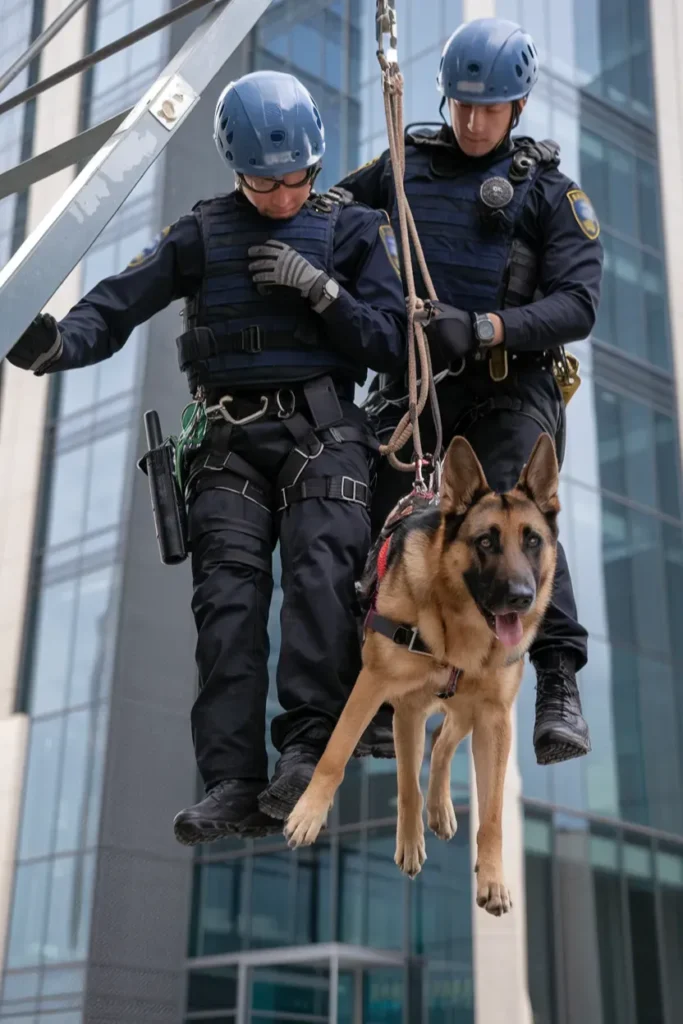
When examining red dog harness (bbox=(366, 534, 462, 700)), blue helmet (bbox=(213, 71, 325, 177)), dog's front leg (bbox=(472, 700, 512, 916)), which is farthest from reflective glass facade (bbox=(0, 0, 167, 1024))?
red dog harness (bbox=(366, 534, 462, 700))

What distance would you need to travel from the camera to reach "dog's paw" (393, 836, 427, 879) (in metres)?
4.30

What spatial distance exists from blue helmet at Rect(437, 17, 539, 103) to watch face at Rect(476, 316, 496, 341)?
32.0 inches

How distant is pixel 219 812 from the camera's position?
405 centimetres

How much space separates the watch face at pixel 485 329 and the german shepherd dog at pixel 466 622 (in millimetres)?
688

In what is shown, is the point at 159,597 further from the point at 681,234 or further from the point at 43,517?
the point at 681,234

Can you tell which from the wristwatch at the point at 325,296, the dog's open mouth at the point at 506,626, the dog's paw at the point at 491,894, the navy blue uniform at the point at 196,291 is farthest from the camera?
the navy blue uniform at the point at 196,291

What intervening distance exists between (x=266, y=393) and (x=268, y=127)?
0.86 metres

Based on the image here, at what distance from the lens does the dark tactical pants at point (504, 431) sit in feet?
14.9

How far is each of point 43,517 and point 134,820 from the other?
5.38 metres

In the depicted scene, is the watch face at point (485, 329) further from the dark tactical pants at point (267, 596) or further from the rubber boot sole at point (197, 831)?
the rubber boot sole at point (197, 831)

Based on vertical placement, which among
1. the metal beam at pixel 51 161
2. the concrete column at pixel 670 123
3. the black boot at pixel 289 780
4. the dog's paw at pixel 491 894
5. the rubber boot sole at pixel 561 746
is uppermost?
the concrete column at pixel 670 123

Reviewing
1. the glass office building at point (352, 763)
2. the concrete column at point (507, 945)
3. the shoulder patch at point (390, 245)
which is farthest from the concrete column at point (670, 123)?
the shoulder patch at point (390, 245)

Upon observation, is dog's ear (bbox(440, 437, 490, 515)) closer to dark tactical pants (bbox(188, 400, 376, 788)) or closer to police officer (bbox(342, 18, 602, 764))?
dark tactical pants (bbox(188, 400, 376, 788))

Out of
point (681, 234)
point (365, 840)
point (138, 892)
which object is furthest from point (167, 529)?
point (681, 234)
